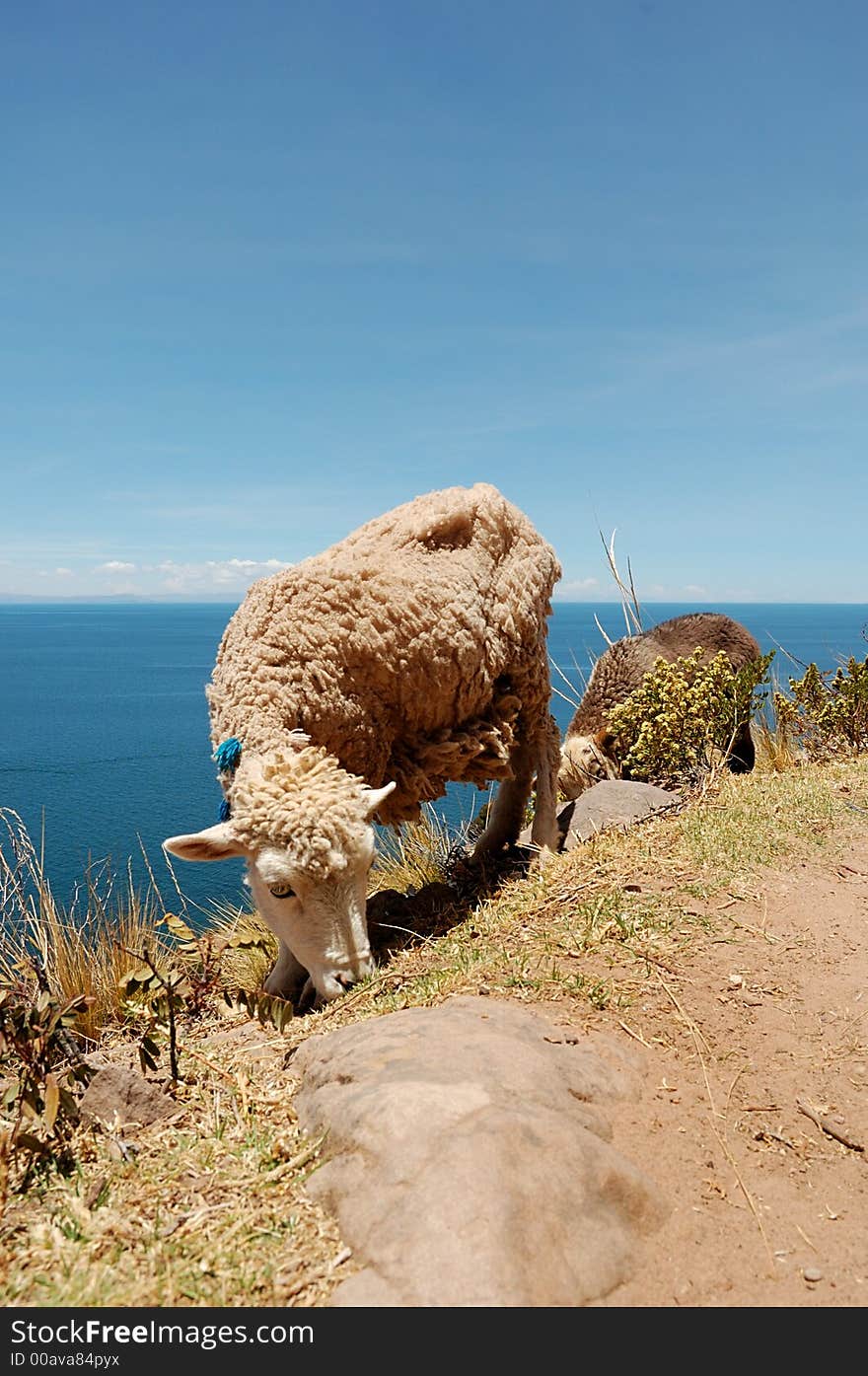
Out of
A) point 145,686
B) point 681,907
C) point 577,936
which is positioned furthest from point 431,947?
point 145,686

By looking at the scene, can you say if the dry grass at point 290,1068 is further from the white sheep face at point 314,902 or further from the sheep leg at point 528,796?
the sheep leg at point 528,796

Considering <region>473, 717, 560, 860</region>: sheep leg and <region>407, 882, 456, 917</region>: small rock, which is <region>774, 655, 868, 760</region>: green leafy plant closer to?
<region>473, 717, 560, 860</region>: sheep leg

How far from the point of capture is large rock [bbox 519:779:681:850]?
273 inches

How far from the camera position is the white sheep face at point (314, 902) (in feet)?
13.2

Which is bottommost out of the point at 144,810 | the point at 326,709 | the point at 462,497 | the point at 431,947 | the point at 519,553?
the point at 144,810

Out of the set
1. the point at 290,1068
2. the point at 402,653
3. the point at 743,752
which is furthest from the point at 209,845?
the point at 743,752

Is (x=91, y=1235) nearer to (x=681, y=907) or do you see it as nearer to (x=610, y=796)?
(x=681, y=907)

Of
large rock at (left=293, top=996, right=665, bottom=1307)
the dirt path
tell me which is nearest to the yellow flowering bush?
the dirt path

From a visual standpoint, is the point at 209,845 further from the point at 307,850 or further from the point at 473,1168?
the point at 473,1168

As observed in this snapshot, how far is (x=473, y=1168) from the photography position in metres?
2.17

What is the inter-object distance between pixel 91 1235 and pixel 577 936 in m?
2.49

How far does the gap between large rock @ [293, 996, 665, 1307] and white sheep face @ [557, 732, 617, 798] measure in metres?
6.66

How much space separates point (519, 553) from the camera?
6227 mm

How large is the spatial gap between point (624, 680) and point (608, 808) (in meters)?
3.06
